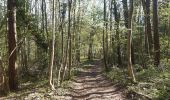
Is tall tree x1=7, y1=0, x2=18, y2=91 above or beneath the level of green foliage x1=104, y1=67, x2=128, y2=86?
above

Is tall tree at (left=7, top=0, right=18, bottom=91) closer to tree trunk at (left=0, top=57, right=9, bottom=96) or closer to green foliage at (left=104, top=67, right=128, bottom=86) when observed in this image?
tree trunk at (left=0, top=57, right=9, bottom=96)

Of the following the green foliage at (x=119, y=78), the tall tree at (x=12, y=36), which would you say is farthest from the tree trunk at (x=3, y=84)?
the green foliage at (x=119, y=78)

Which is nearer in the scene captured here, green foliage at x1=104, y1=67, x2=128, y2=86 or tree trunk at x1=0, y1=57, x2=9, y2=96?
tree trunk at x1=0, y1=57, x2=9, y2=96

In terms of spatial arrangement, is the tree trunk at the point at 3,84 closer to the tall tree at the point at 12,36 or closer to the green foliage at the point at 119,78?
the tall tree at the point at 12,36

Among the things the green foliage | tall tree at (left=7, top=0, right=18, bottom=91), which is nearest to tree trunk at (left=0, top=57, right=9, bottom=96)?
tall tree at (left=7, top=0, right=18, bottom=91)

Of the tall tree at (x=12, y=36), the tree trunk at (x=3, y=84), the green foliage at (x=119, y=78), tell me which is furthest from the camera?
the green foliage at (x=119, y=78)

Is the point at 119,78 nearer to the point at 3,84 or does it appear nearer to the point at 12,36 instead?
the point at 12,36


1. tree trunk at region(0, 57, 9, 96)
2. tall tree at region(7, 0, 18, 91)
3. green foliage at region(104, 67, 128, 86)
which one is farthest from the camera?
green foliage at region(104, 67, 128, 86)

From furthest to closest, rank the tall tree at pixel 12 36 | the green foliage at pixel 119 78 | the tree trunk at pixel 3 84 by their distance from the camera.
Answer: the green foliage at pixel 119 78
the tall tree at pixel 12 36
the tree trunk at pixel 3 84

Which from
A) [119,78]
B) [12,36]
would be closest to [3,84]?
[12,36]

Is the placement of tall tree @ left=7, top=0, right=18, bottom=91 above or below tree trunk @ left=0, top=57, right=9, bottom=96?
above

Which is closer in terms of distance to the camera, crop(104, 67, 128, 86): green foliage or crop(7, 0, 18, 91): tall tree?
crop(7, 0, 18, 91): tall tree

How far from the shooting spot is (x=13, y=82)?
1664 cm

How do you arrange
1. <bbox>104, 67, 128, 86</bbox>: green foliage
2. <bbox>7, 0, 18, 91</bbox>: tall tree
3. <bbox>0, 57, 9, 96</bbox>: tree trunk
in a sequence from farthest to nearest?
<bbox>104, 67, 128, 86</bbox>: green foliage
<bbox>7, 0, 18, 91</bbox>: tall tree
<bbox>0, 57, 9, 96</bbox>: tree trunk
